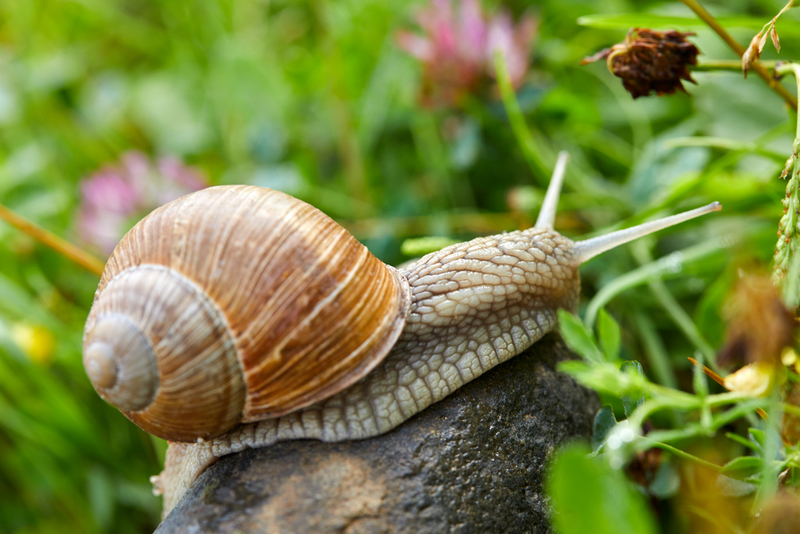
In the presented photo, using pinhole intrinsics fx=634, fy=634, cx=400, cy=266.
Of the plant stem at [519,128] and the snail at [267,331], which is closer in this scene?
the snail at [267,331]

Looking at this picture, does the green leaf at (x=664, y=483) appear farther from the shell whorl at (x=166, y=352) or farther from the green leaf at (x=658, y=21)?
the green leaf at (x=658, y=21)

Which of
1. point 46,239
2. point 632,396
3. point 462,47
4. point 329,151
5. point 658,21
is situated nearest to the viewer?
point 632,396

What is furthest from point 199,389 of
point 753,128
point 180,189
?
point 753,128

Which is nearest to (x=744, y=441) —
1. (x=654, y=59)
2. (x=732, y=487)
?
(x=732, y=487)

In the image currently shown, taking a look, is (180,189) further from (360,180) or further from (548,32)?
(548,32)

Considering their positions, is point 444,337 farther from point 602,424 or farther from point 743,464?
point 743,464

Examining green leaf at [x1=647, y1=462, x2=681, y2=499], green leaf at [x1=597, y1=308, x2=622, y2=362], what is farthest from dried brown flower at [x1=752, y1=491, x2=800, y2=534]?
green leaf at [x1=647, y1=462, x2=681, y2=499]

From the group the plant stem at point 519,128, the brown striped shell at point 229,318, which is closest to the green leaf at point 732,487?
the brown striped shell at point 229,318
